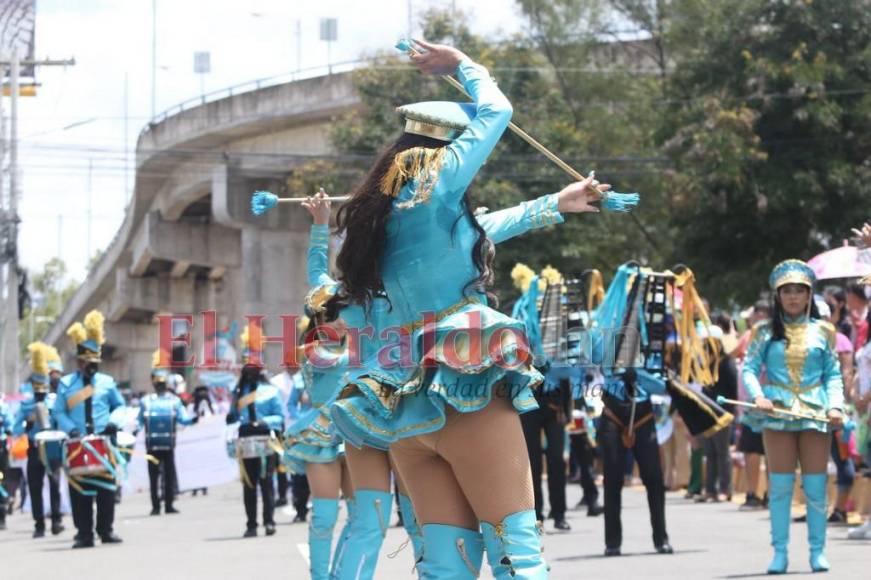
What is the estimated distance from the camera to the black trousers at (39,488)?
19656 millimetres

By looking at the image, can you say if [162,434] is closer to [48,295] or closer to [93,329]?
[93,329]

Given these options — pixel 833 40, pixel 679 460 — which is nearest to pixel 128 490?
pixel 679 460

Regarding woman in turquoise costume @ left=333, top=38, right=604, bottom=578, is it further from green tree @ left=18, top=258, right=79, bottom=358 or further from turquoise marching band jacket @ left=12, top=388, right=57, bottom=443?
green tree @ left=18, top=258, right=79, bottom=358

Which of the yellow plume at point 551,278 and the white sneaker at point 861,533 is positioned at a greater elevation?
the yellow plume at point 551,278

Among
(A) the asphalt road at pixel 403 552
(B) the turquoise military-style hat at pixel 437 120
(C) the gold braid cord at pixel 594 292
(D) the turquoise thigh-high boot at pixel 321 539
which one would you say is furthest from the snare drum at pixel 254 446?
(B) the turquoise military-style hat at pixel 437 120

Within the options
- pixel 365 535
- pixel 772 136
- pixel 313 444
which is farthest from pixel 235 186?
pixel 365 535

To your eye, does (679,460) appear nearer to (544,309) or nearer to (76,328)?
(544,309)

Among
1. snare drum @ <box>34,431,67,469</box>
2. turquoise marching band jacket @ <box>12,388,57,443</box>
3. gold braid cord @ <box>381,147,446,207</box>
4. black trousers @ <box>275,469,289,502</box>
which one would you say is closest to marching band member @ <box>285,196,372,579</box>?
gold braid cord @ <box>381,147,446,207</box>

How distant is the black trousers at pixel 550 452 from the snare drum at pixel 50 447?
16.0ft

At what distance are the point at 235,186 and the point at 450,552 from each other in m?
40.3

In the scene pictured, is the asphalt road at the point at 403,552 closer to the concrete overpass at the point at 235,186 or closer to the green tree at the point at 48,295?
the concrete overpass at the point at 235,186

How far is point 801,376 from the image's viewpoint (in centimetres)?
1122

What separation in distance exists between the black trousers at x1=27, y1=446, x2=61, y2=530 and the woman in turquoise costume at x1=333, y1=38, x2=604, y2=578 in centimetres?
1341

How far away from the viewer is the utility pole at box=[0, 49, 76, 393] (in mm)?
40125
